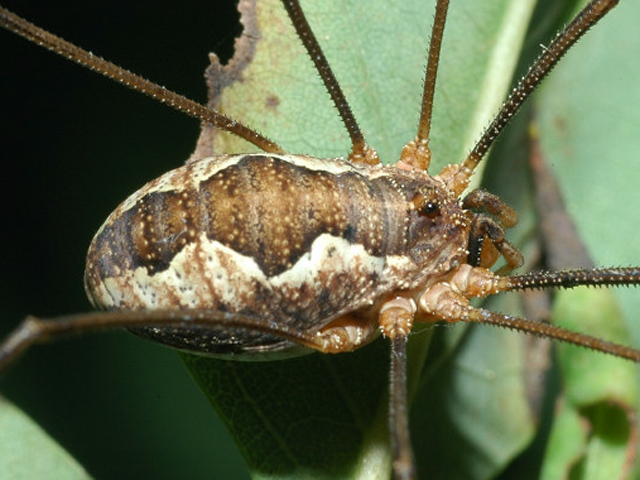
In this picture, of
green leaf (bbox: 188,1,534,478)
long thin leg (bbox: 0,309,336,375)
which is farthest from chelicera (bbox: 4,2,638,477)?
green leaf (bbox: 188,1,534,478)

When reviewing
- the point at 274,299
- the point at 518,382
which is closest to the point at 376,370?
the point at 274,299

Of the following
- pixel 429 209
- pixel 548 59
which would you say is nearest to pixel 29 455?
pixel 429 209

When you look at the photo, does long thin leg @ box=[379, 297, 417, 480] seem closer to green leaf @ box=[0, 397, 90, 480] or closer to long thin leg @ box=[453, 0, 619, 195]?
long thin leg @ box=[453, 0, 619, 195]

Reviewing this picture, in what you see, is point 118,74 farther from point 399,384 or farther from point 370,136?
point 399,384

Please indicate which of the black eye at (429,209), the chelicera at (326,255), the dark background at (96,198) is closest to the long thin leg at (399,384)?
the chelicera at (326,255)

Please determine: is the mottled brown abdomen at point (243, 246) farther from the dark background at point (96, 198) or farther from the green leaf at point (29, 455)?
the dark background at point (96, 198)

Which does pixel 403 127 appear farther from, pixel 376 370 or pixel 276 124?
pixel 376 370

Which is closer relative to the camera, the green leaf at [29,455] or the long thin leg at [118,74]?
the green leaf at [29,455]
